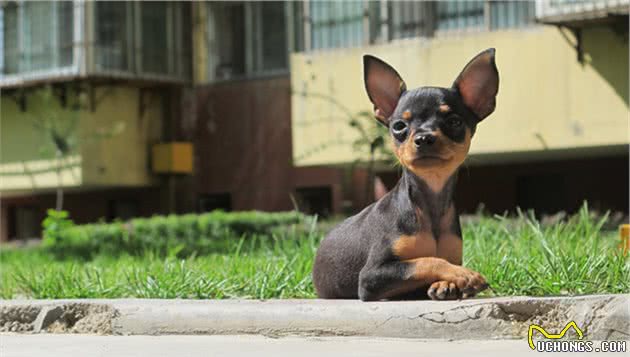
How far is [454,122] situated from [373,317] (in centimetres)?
116

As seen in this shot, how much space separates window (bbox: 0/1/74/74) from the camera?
24.3 m

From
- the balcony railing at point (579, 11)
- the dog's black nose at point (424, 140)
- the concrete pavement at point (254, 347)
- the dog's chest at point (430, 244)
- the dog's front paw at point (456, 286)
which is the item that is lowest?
the concrete pavement at point (254, 347)

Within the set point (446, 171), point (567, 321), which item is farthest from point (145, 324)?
point (567, 321)

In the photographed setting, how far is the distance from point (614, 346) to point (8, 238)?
970 inches

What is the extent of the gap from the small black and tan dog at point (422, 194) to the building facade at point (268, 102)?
10.1 meters

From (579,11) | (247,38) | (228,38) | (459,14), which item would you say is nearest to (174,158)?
(228,38)

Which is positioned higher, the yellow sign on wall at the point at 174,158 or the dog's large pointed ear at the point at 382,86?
the dog's large pointed ear at the point at 382,86

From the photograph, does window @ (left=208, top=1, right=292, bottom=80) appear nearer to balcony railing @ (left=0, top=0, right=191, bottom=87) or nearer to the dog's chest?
balcony railing @ (left=0, top=0, right=191, bottom=87)

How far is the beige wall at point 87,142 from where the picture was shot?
2419 centimetres

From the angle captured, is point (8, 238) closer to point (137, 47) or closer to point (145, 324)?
point (137, 47)

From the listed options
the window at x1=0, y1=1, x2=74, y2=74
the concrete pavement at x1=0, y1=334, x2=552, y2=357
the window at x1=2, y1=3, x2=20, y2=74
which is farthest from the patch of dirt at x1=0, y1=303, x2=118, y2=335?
the window at x1=2, y1=3, x2=20, y2=74

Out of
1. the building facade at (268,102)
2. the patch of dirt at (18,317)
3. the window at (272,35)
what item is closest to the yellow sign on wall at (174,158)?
the building facade at (268,102)

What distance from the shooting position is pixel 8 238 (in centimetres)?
2852

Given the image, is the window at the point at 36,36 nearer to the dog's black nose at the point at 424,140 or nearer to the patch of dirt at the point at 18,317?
the patch of dirt at the point at 18,317
